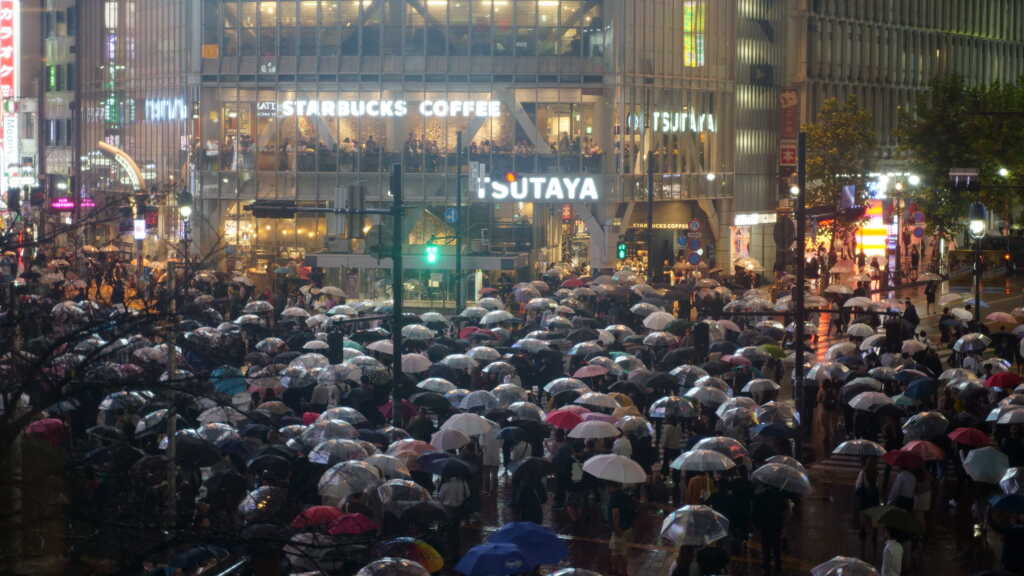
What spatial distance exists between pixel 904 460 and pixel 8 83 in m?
87.4

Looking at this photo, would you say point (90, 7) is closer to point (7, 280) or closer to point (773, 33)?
point (773, 33)

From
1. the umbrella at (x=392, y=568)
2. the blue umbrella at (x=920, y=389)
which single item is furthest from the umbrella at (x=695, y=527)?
the blue umbrella at (x=920, y=389)

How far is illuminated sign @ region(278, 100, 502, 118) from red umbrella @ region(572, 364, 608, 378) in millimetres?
39923

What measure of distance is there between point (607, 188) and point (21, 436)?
58347mm

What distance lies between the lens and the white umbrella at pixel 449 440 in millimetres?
22422

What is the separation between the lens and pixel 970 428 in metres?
23.5

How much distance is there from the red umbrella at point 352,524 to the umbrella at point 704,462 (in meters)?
5.32

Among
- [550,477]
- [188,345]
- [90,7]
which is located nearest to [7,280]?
[188,345]

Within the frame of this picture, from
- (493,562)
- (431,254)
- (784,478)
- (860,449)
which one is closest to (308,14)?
(431,254)

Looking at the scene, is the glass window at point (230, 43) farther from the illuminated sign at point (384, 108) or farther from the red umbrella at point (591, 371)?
the red umbrella at point (591, 371)

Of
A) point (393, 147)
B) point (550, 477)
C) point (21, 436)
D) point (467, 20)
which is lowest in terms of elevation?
point (550, 477)

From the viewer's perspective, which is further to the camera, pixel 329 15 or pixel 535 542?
pixel 329 15

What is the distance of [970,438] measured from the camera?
75.7 ft

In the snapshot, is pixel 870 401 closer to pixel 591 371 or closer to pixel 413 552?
pixel 591 371
